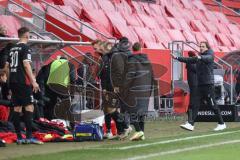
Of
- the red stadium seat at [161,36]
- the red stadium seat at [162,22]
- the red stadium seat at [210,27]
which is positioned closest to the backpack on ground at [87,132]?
the red stadium seat at [161,36]

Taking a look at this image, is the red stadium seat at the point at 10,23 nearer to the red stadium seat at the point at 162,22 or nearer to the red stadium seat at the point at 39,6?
the red stadium seat at the point at 39,6

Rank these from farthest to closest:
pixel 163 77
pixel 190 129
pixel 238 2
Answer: pixel 238 2
pixel 163 77
pixel 190 129

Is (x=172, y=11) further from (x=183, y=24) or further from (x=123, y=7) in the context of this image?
(x=123, y=7)

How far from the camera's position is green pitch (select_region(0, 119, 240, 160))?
991cm

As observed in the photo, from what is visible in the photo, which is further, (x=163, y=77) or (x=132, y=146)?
(x=163, y=77)

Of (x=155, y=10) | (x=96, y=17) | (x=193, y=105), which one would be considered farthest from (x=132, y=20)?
(x=193, y=105)

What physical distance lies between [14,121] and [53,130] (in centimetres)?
145

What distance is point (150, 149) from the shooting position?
431 inches

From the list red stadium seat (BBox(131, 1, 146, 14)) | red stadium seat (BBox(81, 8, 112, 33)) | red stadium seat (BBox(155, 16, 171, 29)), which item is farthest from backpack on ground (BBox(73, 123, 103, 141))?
red stadium seat (BBox(155, 16, 171, 29))

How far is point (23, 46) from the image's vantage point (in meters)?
12.0

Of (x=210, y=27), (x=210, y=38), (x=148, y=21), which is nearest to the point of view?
(x=148, y=21)

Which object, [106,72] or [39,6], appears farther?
[39,6]

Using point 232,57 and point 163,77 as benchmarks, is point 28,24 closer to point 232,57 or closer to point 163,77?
point 163,77

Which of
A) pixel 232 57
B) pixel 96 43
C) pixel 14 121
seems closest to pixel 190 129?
pixel 96 43
